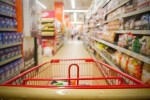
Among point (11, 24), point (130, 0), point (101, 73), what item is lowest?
point (101, 73)

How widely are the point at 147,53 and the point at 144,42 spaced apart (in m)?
0.17

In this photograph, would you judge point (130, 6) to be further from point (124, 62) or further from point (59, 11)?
point (59, 11)

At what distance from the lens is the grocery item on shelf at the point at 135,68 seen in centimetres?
220

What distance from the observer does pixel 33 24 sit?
4730 millimetres

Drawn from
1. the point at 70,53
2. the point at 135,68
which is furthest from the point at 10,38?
the point at 70,53

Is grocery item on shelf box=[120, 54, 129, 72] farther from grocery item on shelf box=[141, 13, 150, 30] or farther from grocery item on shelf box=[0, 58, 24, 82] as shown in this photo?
grocery item on shelf box=[0, 58, 24, 82]

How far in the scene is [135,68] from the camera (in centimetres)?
228

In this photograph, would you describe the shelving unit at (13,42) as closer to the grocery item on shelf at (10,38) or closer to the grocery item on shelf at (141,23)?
the grocery item on shelf at (10,38)

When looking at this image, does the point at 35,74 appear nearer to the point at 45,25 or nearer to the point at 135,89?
the point at 135,89

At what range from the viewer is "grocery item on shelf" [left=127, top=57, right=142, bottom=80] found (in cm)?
220

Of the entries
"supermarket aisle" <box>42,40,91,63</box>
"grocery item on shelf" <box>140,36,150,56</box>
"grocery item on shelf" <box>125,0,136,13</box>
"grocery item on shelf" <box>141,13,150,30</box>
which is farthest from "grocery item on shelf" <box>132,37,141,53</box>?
"supermarket aisle" <box>42,40,91,63</box>

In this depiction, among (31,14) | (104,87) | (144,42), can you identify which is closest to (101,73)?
(144,42)

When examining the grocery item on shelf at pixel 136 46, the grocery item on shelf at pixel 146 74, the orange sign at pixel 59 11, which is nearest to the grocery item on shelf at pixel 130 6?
the grocery item on shelf at pixel 136 46

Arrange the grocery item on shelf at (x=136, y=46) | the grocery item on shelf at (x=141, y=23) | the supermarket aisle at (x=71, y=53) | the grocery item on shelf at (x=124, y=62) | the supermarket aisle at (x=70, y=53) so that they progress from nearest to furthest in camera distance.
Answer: the grocery item on shelf at (x=141, y=23) < the grocery item on shelf at (x=136, y=46) < the grocery item on shelf at (x=124, y=62) < the supermarket aisle at (x=70, y=53) < the supermarket aisle at (x=71, y=53)
